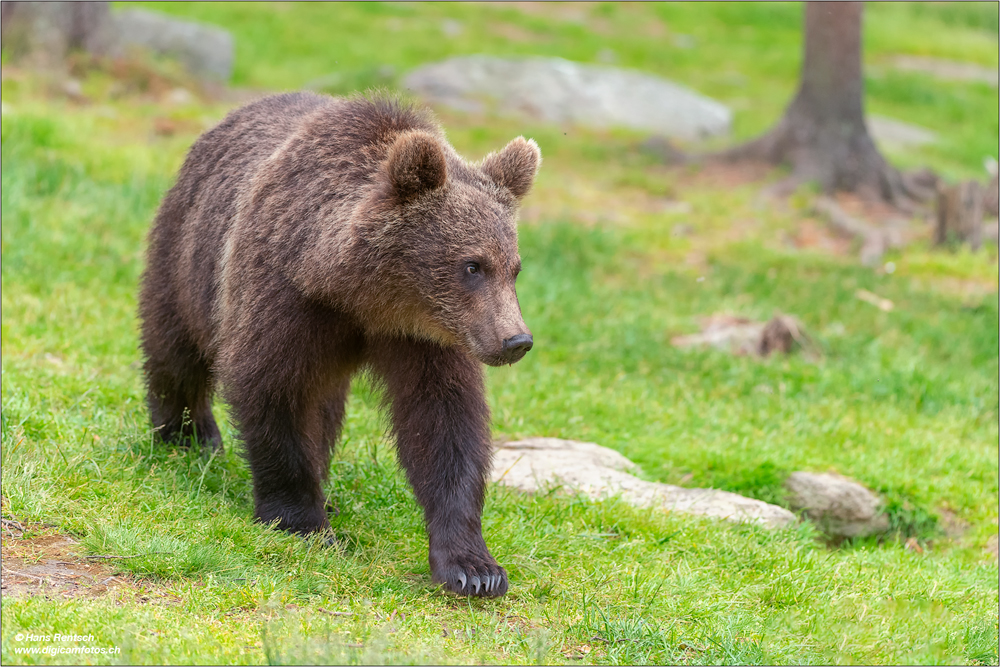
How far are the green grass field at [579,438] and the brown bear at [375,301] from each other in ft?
1.10

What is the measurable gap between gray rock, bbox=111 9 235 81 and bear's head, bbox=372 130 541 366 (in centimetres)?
1246

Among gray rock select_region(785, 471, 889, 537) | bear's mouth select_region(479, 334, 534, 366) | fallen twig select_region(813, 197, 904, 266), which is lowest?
fallen twig select_region(813, 197, 904, 266)

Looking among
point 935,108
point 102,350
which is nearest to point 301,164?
point 102,350

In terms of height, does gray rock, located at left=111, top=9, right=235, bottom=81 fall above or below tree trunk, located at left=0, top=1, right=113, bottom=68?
below

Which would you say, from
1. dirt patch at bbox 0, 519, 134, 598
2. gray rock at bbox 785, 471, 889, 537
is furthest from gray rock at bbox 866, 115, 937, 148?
dirt patch at bbox 0, 519, 134, 598

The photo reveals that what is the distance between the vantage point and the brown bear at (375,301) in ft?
14.5

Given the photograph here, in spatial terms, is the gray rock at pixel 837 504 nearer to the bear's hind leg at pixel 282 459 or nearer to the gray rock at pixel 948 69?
the bear's hind leg at pixel 282 459

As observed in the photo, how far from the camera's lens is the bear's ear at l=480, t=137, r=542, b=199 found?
4.78 metres

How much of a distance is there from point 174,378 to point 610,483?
2.31 metres

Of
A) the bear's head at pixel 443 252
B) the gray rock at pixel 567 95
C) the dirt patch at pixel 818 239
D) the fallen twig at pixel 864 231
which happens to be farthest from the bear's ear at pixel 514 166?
the gray rock at pixel 567 95

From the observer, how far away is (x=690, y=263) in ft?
36.1

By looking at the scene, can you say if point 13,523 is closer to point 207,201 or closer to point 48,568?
point 48,568

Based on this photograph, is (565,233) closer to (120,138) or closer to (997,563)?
(120,138)

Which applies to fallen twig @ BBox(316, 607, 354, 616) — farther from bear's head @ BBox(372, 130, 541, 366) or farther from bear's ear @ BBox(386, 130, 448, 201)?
bear's ear @ BBox(386, 130, 448, 201)
